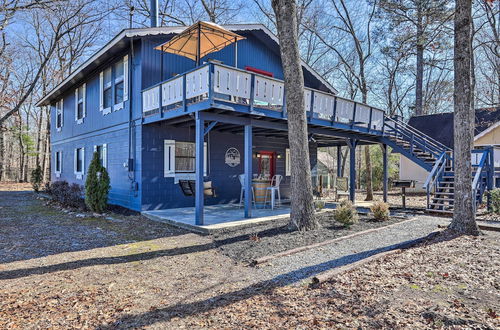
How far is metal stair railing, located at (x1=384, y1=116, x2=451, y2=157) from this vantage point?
1170cm

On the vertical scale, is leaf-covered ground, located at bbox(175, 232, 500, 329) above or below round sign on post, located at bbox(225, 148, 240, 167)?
below

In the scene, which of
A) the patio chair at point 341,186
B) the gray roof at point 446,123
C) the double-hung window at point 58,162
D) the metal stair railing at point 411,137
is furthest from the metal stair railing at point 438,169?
the double-hung window at point 58,162

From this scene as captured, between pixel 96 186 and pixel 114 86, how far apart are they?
3.59 m

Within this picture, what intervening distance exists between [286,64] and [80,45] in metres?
22.6

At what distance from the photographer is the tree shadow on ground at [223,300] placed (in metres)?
3.04

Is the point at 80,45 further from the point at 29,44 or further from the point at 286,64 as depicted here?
the point at 286,64

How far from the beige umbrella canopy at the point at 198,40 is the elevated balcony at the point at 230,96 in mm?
993

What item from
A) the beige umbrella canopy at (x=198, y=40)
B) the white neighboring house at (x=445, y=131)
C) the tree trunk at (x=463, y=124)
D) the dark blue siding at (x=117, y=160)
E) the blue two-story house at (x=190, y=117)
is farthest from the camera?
the white neighboring house at (x=445, y=131)

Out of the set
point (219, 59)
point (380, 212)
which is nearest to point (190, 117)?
point (219, 59)

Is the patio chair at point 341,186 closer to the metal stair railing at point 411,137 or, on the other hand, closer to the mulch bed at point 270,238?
the metal stair railing at point 411,137

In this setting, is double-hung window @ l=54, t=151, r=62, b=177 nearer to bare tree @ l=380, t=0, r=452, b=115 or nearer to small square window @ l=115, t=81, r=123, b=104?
small square window @ l=115, t=81, r=123, b=104

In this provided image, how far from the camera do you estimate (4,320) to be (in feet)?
9.95

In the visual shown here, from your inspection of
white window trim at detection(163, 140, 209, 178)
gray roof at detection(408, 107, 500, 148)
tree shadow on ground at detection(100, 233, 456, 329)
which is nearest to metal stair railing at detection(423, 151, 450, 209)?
tree shadow on ground at detection(100, 233, 456, 329)

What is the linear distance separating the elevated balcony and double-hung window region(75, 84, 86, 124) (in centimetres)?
566
